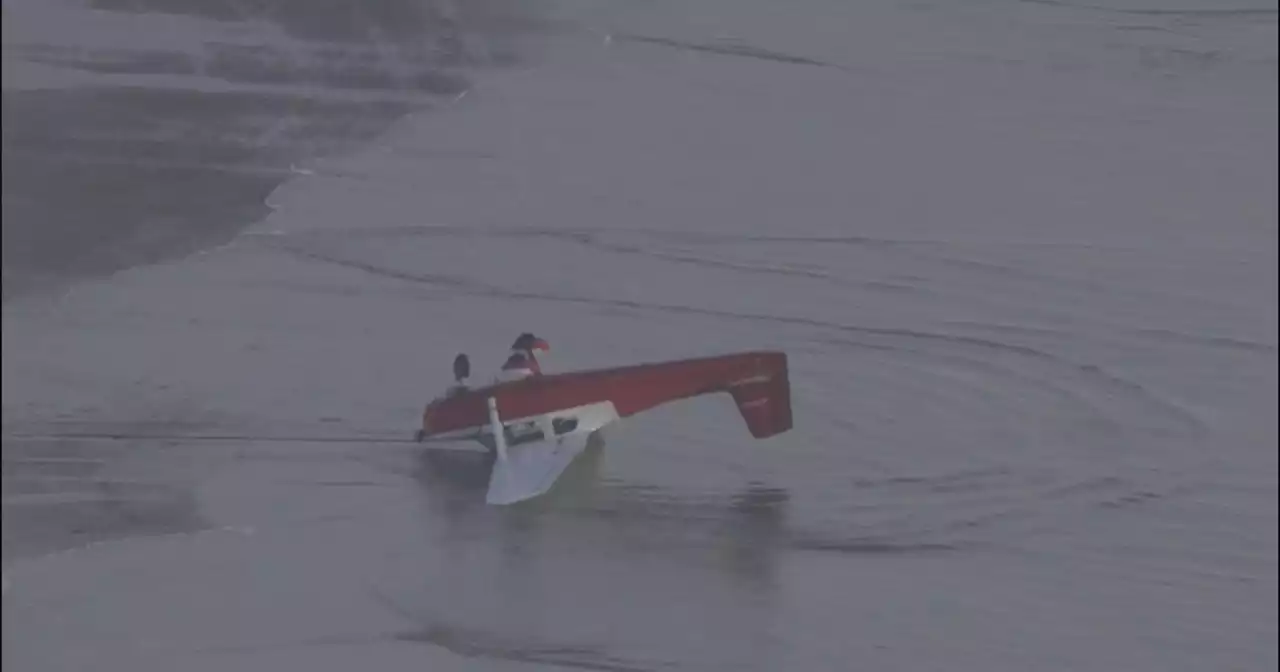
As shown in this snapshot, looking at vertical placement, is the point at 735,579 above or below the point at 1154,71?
below

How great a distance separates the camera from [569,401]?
0.49m

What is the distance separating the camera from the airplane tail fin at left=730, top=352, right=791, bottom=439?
492 millimetres

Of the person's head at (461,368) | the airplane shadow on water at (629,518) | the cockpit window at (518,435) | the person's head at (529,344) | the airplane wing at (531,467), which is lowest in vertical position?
the airplane shadow on water at (629,518)

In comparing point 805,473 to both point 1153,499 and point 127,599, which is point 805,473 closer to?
point 1153,499

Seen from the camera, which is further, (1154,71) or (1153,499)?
(1154,71)

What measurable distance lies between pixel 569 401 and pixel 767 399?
61 mm

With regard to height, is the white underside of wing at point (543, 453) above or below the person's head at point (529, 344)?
below

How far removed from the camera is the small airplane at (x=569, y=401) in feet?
1.59

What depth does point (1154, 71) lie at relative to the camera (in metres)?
0.57

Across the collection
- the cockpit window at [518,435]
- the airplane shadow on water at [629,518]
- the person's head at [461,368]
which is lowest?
the airplane shadow on water at [629,518]

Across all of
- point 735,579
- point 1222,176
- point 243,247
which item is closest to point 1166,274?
point 1222,176

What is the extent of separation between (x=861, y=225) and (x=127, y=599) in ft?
0.86

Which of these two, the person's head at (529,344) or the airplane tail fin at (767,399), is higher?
the person's head at (529,344)

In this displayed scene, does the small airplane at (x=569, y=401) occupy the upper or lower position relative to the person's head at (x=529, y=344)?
lower
